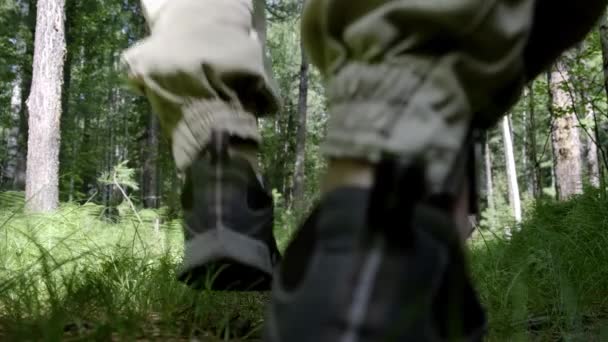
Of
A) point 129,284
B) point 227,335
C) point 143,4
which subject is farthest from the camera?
point 129,284

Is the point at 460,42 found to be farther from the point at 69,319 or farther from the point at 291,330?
the point at 69,319

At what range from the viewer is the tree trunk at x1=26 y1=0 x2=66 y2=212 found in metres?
7.99

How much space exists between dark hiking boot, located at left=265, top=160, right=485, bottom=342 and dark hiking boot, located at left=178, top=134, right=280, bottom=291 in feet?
1.18

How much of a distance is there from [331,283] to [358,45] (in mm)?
258

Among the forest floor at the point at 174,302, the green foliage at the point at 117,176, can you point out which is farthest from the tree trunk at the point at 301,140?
the forest floor at the point at 174,302

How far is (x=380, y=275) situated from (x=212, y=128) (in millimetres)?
526

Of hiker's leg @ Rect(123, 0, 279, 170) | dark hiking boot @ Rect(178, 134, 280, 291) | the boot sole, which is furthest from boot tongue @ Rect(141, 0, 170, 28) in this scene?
the boot sole

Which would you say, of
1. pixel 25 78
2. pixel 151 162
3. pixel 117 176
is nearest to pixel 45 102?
pixel 117 176

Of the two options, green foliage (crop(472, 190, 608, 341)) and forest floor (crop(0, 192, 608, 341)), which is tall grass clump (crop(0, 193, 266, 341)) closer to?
forest floor (crop(0, 192, 608, 341))

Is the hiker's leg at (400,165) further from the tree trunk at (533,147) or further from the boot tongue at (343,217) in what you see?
the tree trunk at (533,147)

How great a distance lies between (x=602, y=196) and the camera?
2.78m

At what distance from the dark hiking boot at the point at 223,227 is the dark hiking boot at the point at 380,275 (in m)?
0.36

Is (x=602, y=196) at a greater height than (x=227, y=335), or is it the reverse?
(x=602, y=196)

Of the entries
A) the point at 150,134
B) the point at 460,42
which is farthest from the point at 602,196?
the point at 150,134
